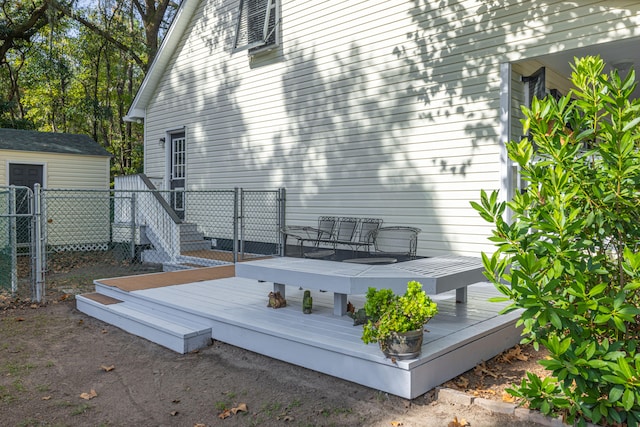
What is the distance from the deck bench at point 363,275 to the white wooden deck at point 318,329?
0.32 metres

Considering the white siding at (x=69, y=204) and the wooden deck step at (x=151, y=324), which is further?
the white siding at (x=69, y=204)

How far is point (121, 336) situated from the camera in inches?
186

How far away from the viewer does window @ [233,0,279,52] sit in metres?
8.51

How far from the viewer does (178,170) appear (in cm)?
1105

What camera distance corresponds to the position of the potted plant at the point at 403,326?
2941mm

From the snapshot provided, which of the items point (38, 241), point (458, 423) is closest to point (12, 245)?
point (38, 241)

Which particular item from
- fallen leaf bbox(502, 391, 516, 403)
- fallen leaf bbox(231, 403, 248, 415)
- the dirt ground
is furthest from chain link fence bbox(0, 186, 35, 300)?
fallen leaf bbox(502, 391, 516, 403)

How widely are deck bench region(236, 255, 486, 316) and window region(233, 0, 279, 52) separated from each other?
5.32 meters

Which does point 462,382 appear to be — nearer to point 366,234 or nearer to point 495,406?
point 495,406

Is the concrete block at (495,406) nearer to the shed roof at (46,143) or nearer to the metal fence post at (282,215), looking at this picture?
the metal fence post at (282,215)

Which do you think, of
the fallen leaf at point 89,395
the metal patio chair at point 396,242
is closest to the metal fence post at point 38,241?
the fallen leaf at point 89,395

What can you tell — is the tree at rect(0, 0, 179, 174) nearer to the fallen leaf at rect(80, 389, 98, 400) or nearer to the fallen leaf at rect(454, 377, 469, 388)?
the fallen leaf at rect(80, 389, 98, 400)

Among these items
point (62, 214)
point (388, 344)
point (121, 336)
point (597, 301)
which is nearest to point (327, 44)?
point (121, 336)

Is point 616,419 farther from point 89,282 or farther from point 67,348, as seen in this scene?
point 89,282
